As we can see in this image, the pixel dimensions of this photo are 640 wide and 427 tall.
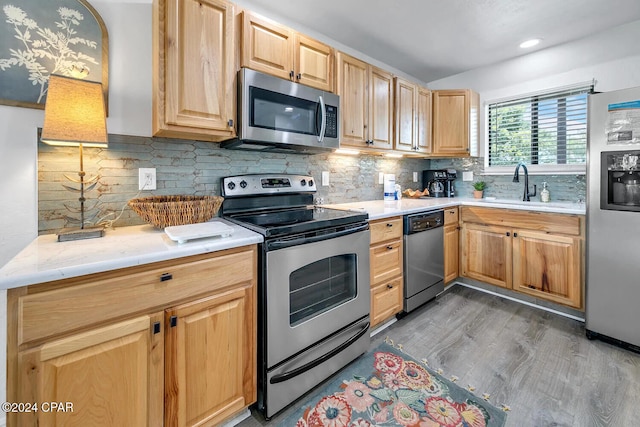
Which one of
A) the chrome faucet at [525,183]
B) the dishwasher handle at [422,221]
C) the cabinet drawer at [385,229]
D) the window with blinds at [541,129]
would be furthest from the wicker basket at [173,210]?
the window with blinds at [541,129]

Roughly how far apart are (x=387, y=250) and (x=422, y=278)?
0.56m

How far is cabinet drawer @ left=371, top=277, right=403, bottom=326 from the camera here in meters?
2.07

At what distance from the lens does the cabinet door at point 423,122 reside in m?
3.02

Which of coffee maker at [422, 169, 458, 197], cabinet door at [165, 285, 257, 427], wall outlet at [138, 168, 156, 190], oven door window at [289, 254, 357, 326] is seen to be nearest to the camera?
cabinet door at [165, 285, 257, 427]

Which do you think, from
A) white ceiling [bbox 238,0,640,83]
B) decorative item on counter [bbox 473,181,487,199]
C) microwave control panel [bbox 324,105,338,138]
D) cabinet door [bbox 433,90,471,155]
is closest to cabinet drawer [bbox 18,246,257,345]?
microwave control panel [bbox 324,105,338,138]

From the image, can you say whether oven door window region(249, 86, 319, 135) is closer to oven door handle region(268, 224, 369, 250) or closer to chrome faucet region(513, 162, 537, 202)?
oven door handle region(268, 224, 369, 250)

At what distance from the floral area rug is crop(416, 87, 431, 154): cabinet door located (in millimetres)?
2190

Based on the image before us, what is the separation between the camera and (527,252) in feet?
8.31

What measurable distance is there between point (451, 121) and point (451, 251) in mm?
1459

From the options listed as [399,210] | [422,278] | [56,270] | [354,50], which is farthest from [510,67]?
[56,270]

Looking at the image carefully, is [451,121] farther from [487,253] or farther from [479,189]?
[487,253]

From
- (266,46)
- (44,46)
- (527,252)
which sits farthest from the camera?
(527,252)

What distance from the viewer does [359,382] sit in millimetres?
1633

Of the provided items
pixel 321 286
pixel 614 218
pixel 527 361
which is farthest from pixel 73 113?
pixel 614 218
